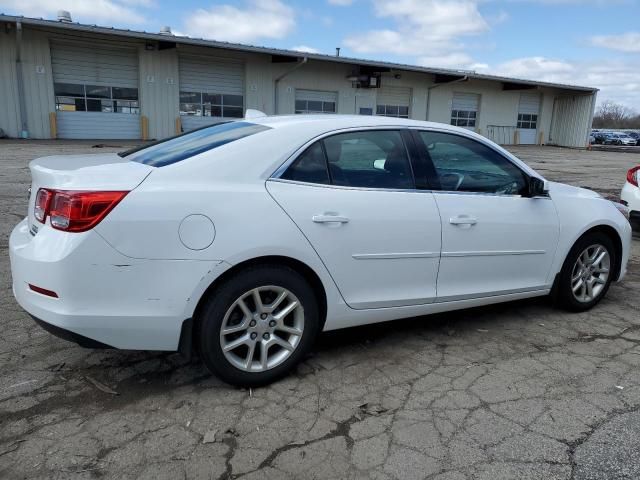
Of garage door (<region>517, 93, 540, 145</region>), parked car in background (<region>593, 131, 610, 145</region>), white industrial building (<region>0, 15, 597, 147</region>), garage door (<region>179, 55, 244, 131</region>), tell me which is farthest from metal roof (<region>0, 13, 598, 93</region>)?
parked car in background (<region>593, 131, 610, 145</region>)

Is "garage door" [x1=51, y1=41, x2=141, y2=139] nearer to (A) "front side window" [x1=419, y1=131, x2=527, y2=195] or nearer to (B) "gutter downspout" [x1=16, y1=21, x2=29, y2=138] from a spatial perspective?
(B) "gutter downspout" [x1=16, y1=21, x2=29, y2=138]

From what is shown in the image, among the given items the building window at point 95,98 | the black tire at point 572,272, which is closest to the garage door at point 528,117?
the building window at point 95,98

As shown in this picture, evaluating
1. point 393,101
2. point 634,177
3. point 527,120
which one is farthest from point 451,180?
point 527,120

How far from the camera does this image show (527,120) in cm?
3841

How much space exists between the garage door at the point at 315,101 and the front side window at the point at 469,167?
24.2 m

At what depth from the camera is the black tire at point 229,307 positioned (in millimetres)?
2832

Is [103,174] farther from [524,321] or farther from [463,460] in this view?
[524,321]

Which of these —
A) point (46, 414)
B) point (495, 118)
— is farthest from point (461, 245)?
point (495, 118)

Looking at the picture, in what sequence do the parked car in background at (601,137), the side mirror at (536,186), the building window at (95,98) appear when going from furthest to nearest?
the parked car in background at (601,137), the building window at (95,98), the side mirror at (536,186)

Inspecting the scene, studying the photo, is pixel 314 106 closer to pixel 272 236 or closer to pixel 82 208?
pixel 272 236

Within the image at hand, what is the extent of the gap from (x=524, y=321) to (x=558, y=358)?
71 cm

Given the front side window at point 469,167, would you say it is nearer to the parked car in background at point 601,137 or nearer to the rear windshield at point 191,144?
the rear windshield at point 191,144

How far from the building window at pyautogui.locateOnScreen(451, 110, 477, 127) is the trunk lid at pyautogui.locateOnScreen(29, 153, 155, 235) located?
109ft

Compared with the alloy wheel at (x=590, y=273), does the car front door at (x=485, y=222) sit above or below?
above
